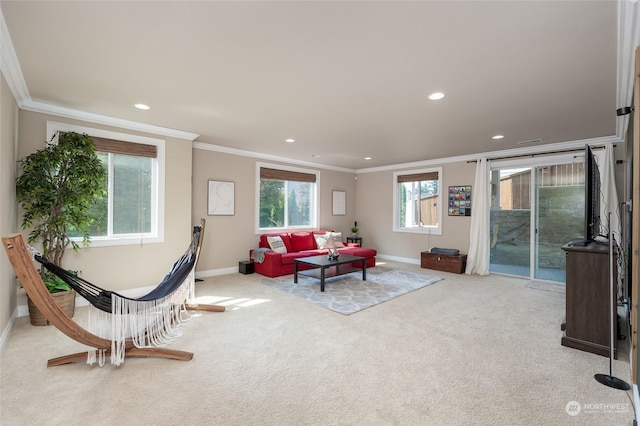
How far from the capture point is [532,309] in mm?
3807

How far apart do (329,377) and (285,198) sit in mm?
4881

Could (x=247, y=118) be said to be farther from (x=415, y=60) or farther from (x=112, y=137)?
(x=415, y=60)

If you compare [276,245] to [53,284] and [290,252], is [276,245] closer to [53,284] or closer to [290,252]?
[290,252]

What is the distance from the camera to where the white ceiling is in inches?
71.4

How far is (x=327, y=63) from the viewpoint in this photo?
240 cm

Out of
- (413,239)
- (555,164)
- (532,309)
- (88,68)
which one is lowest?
(532,309)

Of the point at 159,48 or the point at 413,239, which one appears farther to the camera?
the point at 413,239

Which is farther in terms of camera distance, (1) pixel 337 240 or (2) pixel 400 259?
(2) pixel 400 259

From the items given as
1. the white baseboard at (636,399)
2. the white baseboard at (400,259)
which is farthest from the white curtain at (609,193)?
the white baseboard at (636,399)

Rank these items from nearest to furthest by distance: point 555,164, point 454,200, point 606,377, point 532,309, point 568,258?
point 606,377 → point 568,258 → point 532,309 → point 555,164 → point 454,200

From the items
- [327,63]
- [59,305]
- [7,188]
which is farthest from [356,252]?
[7,188]

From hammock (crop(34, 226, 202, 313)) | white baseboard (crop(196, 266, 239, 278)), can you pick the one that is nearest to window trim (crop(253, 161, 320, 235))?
white baseboard (crop(196, 266, 239, 278))

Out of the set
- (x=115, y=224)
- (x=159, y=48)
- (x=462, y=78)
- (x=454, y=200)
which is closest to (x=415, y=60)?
(x=462, y=78)

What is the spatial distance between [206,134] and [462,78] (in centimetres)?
370
